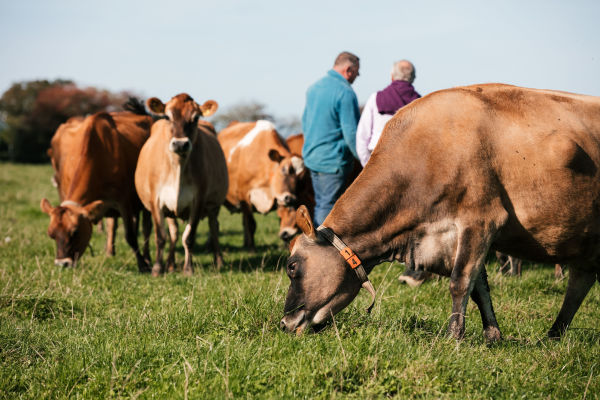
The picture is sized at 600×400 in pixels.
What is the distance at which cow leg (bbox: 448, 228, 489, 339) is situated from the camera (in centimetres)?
431

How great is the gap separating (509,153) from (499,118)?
0.96 ft

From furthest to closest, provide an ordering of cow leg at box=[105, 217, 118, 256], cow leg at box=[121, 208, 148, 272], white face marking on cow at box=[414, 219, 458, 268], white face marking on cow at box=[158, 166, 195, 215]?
cow leg at box=[105, 217, 118, 256], cow leg at box=[121, 208, 148, 272], white face marking on cow at box=[158, 166, 195, 215], white face marking on cow at box=[414, 219, 458, 268]

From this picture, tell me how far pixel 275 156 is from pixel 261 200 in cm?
97

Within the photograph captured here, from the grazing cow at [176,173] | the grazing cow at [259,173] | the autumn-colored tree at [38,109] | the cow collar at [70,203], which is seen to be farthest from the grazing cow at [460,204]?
the autumn-colored tree at [38,109]

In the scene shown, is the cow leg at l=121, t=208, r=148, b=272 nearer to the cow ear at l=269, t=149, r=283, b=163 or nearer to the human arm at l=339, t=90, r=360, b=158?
the cow ear at l=269, t=149, r=283, b=163

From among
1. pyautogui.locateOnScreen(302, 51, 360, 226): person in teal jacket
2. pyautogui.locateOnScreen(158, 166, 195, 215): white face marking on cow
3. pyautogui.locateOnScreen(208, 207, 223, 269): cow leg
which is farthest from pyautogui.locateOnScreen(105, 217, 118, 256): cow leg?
pyautogui.locateOnScreen(302, 51, 360, 226): person in teal jacket

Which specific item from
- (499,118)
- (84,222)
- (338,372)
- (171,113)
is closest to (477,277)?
(499,118)

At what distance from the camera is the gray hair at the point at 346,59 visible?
801cm

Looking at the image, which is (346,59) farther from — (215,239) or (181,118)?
(215,239)

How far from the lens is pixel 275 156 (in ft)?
36.2

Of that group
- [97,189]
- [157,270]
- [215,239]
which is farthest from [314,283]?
[97,189]

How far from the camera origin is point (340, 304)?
4.46 metres

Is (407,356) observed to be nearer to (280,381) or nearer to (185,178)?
(280,381)

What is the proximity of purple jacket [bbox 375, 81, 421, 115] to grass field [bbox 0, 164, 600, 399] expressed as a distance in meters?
2.33
